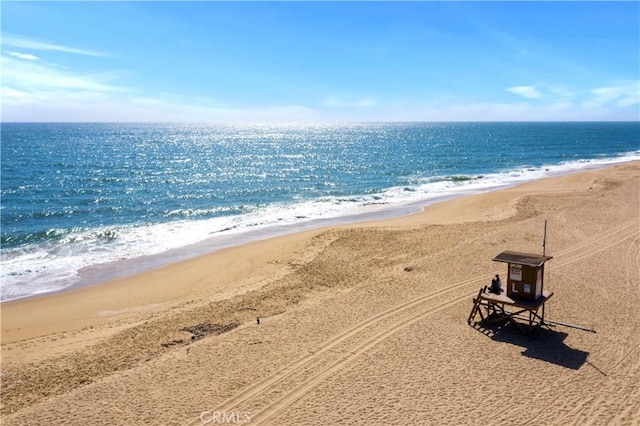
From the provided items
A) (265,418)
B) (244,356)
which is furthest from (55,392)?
(265,418)

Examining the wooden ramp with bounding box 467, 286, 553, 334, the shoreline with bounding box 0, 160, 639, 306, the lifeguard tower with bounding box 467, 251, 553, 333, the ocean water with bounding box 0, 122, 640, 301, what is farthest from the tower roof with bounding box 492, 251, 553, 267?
the ocean water with bounding box 0, 122, 640, 301

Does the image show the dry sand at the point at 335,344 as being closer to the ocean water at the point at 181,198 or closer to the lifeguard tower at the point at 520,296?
the lifeguard tower at the point at 520,296

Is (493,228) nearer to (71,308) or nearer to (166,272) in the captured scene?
(166,272)

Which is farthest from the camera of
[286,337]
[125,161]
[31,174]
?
[125,161]

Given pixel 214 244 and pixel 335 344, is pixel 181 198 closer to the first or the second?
pixel 214 244

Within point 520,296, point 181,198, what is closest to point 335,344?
point 520,296

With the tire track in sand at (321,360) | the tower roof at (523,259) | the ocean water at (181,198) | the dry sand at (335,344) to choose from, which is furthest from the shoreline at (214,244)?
the tower roof at (523,259)

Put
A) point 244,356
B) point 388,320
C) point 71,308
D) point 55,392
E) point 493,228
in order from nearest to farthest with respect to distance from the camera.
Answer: point 55,392 < point 244,356 < point 388,320 < point 71,308 < point 493,228

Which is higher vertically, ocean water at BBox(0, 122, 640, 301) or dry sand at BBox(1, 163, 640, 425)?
ocean water at BBox(0, 122, 640, 301)

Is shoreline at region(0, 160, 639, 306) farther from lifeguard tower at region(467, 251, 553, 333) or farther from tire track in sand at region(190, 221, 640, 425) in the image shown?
lifeguard tower at region(467, 251, 553, 333)
